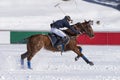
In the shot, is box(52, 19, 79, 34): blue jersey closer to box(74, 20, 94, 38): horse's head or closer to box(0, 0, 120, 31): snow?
box(74, 20, 94, 38): horse's head

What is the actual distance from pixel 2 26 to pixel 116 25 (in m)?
11.6

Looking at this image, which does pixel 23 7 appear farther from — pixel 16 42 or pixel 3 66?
pixel 3 66

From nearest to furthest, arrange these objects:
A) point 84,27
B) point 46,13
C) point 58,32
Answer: point 58,32, point 84,27, point 46,13

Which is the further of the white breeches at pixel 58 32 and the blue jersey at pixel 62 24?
the white breeches at pixel 58 32

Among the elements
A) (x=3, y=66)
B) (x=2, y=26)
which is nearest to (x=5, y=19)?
(x=2, y=26)

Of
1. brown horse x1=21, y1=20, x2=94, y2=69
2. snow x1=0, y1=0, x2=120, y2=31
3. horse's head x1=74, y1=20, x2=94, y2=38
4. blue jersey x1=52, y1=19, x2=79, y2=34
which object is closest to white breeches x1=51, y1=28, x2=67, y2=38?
blue jersey x1=52, y1=19, x2=79, y2=34

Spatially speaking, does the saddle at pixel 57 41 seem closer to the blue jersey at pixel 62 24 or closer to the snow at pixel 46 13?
the blue jersey at pixel 62 24

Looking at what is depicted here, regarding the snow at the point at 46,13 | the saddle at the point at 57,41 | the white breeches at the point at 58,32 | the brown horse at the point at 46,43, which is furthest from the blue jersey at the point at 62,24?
the snow at the point at 46,13

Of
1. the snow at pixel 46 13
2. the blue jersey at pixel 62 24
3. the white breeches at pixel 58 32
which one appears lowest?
the snow at pixel 46 13

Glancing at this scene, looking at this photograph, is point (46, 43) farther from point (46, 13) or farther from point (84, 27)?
point (46, 13)

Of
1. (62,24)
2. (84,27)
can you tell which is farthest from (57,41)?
(84,27)

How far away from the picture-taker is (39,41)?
15.9 m

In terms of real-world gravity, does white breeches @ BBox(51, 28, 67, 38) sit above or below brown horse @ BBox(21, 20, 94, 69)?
Answer: above

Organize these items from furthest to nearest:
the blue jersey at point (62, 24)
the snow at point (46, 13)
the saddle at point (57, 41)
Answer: the snow at point (46, 13), the saddle at point (57, 41), the blue jersey at point (62, 24)
